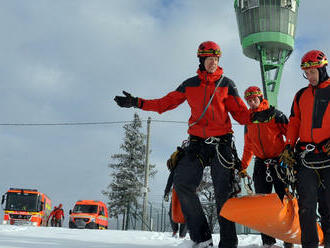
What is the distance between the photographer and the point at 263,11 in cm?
4597

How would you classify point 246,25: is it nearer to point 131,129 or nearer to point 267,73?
point 267,73

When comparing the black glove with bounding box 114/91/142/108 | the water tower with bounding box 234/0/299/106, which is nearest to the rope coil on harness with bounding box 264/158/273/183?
the black glove with bounding box 114/91/142/108

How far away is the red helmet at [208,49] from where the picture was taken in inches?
178

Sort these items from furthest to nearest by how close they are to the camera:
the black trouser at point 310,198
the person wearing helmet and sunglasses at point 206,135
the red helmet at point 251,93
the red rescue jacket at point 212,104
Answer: the red helmet at point 251,93
the red rescue jacket at point 212,104
the person wearing helmet and sunglasses at point 206,135
the black trouser at point 310,198

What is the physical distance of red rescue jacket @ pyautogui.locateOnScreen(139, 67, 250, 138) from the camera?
14.5ft

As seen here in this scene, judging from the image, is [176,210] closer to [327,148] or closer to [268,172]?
[268,172]

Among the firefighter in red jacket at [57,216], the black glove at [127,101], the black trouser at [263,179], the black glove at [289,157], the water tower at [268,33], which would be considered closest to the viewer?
the black glove at [289,157]

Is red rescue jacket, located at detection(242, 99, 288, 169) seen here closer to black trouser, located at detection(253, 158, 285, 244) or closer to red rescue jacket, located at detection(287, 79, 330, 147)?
black trouser, located at detection(253, 158, 285, 244)

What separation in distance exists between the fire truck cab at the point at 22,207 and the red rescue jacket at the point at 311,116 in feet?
76.2

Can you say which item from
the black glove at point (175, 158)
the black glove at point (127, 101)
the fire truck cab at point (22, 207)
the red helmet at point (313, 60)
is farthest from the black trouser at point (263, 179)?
the fire truck cab at point (22, 207)

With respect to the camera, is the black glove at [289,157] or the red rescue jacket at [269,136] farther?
the red rescue jacket at [269,136]

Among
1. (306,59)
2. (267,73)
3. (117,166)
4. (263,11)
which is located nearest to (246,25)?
(263,11)

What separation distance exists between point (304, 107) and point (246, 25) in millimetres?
44830

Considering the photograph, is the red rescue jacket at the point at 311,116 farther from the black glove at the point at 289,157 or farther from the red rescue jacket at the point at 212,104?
the red rescue jacket at the point at 212,104
